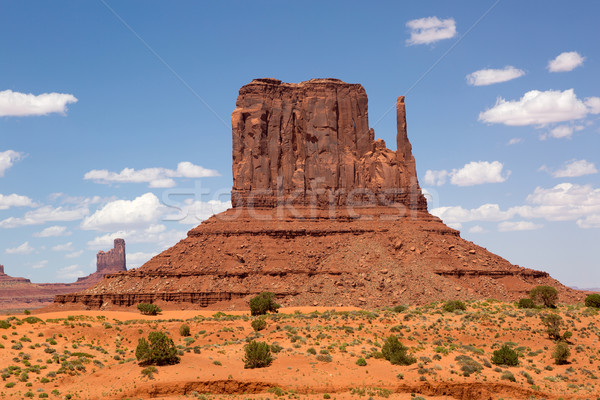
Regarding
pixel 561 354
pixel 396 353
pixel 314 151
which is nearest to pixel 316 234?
pixel 314 151

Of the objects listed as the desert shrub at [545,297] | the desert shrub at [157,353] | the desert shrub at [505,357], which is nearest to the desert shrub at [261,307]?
the desert shrub at [545,297]

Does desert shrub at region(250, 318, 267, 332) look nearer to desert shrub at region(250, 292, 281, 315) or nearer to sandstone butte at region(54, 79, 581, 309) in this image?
desert shrub at region(250, 292, 281, 315)

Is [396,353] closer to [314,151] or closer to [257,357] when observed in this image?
[257,357]

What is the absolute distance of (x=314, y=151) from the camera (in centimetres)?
11838

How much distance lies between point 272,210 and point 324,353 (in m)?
66.9

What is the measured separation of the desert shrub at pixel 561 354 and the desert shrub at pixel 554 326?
3425 mm

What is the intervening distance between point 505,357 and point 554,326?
7.68m

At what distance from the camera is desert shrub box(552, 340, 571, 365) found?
48688mm

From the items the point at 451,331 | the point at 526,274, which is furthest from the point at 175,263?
the point at 451,331

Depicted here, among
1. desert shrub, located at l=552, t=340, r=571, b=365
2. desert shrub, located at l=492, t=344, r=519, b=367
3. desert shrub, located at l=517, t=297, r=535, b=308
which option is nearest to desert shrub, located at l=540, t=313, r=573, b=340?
desert shrub, located at l=552, t=340, r=571, b=365

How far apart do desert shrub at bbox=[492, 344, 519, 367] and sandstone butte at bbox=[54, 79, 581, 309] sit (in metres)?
39.6

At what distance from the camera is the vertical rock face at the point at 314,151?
115 metres

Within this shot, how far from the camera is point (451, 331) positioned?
5453 centimetres

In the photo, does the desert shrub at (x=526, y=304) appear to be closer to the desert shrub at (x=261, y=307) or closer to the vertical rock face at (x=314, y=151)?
the desert shrub at (x=261, y=307)
